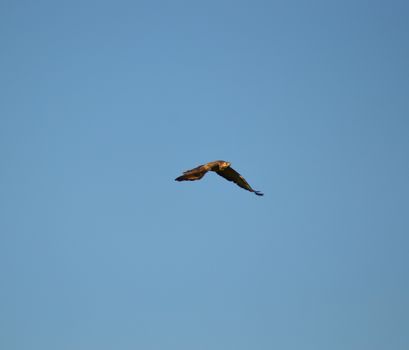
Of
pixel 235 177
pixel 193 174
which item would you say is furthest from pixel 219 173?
pixel 193 174

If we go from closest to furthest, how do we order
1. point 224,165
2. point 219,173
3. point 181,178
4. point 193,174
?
point 181,178 → point 193,174 → point 224,165 → point 219,173

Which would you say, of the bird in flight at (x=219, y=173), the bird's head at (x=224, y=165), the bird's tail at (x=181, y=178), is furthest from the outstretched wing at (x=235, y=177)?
the bird's tail at (x=181, y=178)

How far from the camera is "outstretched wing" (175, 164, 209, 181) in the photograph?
39078mm

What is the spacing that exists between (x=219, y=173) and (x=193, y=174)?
23.5 feet

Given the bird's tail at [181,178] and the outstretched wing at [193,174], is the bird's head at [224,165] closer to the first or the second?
the outstretched wing at [193,174]

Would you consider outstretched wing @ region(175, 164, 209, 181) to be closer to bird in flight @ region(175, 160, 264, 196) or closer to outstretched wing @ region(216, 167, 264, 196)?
bird in flight @ region(175, 160, 264, 196)

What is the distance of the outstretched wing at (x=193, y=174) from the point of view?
39.1 m

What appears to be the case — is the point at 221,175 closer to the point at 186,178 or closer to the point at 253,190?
the point at 253,190

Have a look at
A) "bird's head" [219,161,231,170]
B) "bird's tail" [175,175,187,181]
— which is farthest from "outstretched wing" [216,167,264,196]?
"bird's tail" [175,175,187,181]

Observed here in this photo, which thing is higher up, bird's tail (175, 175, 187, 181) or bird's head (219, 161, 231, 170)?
bird's head (219, 161, 231, 170)

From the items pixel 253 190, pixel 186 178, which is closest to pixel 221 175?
pixel 253 190

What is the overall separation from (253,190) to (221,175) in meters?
1.97

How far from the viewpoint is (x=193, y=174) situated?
131 ft

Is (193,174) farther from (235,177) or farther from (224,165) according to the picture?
(235,177)
